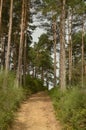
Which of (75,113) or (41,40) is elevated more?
(41,40)

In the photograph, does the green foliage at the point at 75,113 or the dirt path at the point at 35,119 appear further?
the dirt path at the point at 35,119

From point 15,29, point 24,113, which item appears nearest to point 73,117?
point 24,113

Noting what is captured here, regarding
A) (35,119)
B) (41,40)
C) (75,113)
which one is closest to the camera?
(75,113)

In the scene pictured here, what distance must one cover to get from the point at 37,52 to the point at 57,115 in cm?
3923

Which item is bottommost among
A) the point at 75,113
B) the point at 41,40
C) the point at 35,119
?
the point at 35,119

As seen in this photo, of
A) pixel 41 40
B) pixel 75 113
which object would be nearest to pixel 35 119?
pixel 75 113

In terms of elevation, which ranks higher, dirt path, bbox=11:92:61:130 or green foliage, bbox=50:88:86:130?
green foliage, bbox=50:88:86:130

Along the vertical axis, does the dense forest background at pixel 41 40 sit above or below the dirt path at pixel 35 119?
above

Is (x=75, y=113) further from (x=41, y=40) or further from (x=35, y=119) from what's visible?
(x=41, y=40)

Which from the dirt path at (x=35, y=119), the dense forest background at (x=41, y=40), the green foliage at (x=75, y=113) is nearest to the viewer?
the green foliage at (x=75, y=113)

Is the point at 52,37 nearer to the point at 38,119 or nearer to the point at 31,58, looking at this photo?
the point at 31,58

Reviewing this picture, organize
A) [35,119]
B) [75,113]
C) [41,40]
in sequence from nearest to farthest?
[75,113] < [35,119] < [41,40]

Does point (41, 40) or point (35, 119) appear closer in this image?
point (35, 119)

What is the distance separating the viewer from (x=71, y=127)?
1461 cm
